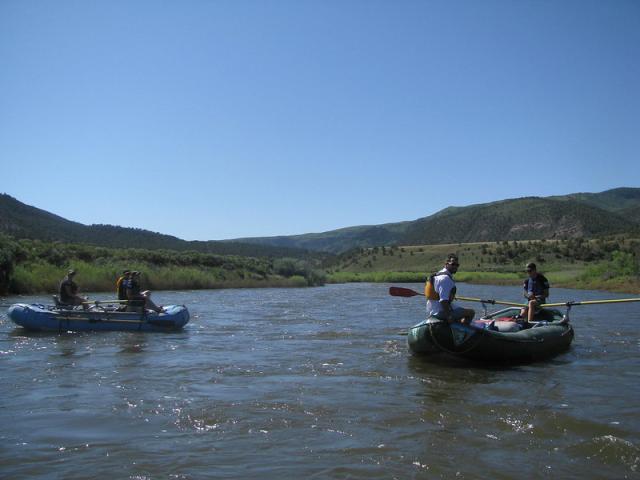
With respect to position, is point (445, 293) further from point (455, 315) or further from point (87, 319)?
point (87, 319)

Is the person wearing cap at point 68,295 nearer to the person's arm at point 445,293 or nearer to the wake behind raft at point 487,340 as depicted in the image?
the wake behind raft at point 487,340

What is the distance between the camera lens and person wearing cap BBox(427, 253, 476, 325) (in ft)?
35.7

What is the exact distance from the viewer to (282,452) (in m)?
6.44

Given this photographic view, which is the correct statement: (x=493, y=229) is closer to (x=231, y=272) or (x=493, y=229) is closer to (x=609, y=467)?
(x=231, y=272)

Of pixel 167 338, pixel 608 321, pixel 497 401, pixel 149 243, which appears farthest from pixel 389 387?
pixel 149 243

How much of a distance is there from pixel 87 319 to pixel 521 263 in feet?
172

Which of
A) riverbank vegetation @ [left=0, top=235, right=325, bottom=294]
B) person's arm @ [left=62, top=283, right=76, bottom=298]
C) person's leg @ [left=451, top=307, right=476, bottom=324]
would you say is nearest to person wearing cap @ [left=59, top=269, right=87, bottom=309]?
person's arm @ [left=62, top=283, right=76, bottom=298]

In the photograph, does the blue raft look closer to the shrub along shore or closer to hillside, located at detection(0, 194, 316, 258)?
the shrub along shore

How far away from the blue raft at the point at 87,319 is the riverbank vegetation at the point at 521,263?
28.4 metres

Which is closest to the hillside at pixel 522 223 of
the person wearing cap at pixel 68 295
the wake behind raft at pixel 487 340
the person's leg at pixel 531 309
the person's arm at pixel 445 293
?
the person's leg at pixel 531 309

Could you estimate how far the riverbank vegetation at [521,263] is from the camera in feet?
134

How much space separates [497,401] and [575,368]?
3.61m

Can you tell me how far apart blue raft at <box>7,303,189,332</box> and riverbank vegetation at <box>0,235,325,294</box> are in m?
13.8

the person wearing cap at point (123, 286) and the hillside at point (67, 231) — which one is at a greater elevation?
the hillside at point (67, 231)
